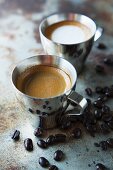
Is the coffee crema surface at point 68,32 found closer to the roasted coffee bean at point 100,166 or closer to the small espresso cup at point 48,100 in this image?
the small espresso cup at point 48,100

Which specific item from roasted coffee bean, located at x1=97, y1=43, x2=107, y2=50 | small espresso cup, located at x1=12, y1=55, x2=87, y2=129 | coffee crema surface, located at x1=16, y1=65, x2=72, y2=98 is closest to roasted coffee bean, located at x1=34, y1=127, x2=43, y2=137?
small espresso cup, located at x1=12, y1=55, x2=87, y2=129

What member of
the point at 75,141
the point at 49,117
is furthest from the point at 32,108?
the point at 75,141

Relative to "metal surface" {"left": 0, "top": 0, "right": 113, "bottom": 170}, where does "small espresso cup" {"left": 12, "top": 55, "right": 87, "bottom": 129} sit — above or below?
above

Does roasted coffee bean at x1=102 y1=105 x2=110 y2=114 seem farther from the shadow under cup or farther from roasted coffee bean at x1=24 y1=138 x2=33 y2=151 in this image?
roasted coffee bean at x1=24 y1=138 x2=33 y2=151

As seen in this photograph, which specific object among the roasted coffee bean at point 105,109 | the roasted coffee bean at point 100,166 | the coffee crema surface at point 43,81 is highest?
the coffee crema surface at point 43,81

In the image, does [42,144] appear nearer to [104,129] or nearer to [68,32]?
[104,129]

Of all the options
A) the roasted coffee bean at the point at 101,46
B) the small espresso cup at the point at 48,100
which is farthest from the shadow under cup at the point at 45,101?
the roasted coffee bean at the point at 101,46
